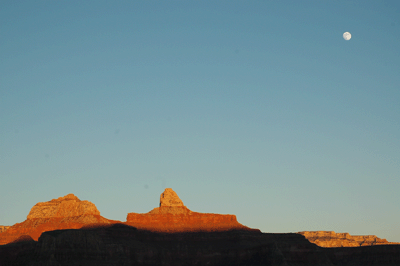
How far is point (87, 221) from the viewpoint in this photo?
19500cm

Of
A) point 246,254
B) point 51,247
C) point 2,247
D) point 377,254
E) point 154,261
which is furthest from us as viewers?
point 377,254

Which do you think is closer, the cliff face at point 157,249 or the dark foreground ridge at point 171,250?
the cliff face at point 157,249

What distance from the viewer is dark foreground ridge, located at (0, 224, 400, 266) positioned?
141875mm

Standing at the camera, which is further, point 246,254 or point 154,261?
point 246,254

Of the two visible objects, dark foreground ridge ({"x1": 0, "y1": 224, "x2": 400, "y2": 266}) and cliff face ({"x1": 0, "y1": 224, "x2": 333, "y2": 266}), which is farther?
dark foreground ridge ({"x1": 0, "y1": 224, "x2": 400, "y2": 266})

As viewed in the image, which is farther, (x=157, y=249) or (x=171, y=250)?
(x=171, y=250)

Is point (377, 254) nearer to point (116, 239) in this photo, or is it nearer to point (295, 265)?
point (295, 265)

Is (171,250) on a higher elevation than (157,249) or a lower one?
higher

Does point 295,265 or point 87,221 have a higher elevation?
point 87,221

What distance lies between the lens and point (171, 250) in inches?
7205

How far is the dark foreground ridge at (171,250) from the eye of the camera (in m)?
142

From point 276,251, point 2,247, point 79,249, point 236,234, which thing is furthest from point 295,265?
point 2,247

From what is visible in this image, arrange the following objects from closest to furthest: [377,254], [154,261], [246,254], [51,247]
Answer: [51,247] → [154,261] → [246,254] → [377,254]

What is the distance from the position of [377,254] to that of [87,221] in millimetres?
88131
